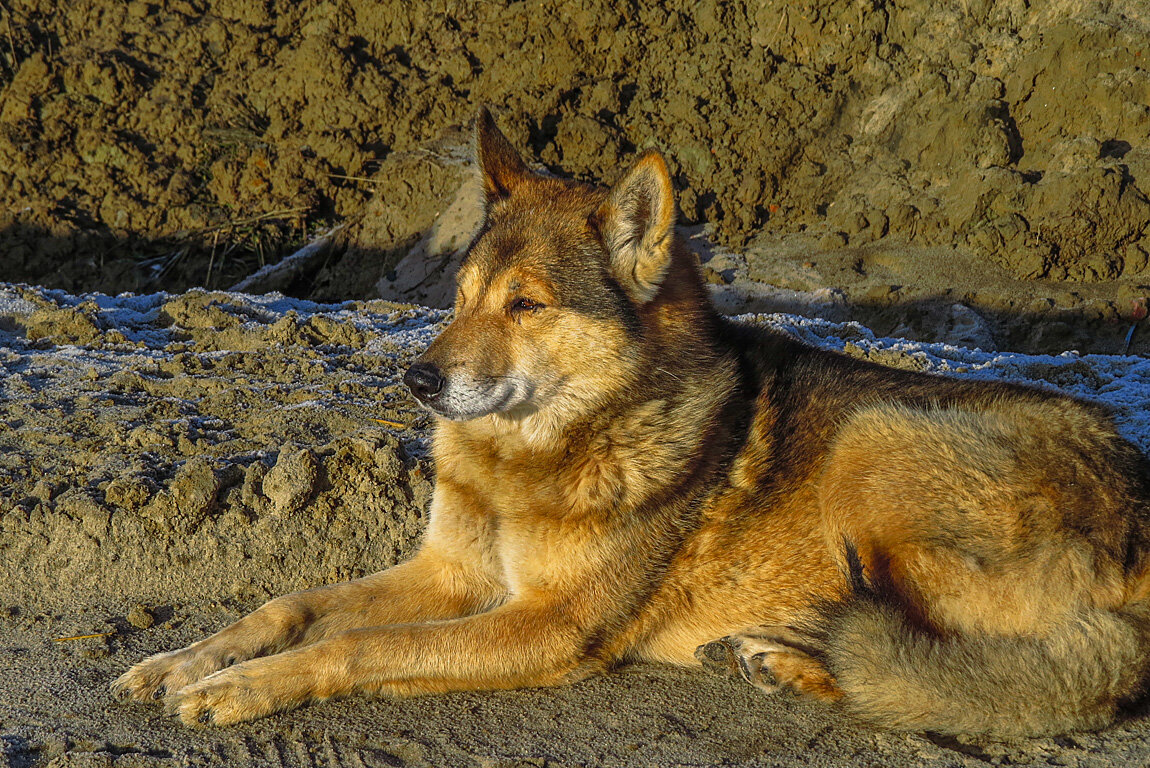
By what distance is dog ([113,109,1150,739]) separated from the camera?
3148mm

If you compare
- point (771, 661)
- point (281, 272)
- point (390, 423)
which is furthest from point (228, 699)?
point (281, 272)

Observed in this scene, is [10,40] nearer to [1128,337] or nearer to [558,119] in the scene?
[558,119]

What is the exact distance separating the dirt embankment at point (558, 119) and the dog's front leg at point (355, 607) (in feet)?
16.7

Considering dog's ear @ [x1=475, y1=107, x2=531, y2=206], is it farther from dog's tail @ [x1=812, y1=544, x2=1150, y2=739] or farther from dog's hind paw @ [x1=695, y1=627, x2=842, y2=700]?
dog's tail @ [x1=812, y1=544, x2=1150, y2=739]

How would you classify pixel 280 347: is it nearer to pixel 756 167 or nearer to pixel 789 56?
pixel 756 167

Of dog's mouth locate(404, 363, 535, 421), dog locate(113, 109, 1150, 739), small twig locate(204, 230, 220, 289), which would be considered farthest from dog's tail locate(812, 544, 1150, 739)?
small twig locate(204, 230, 220, 289)

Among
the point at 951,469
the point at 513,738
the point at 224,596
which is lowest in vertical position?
the point at 224,596

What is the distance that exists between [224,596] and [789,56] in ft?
24.7

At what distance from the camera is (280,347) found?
5766 millimetres

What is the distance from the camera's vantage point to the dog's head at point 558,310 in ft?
11.6

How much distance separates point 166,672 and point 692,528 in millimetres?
1871

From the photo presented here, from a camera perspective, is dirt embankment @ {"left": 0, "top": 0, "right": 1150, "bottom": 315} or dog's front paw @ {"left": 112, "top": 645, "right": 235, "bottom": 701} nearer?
dog's front paw @ {"left": 112, "top": 645, "right": 235, "bottom": 701}

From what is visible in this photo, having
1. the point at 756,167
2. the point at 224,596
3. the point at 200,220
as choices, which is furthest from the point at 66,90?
the point at 224,596

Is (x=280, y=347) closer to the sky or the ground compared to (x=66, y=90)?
closer to the ground
